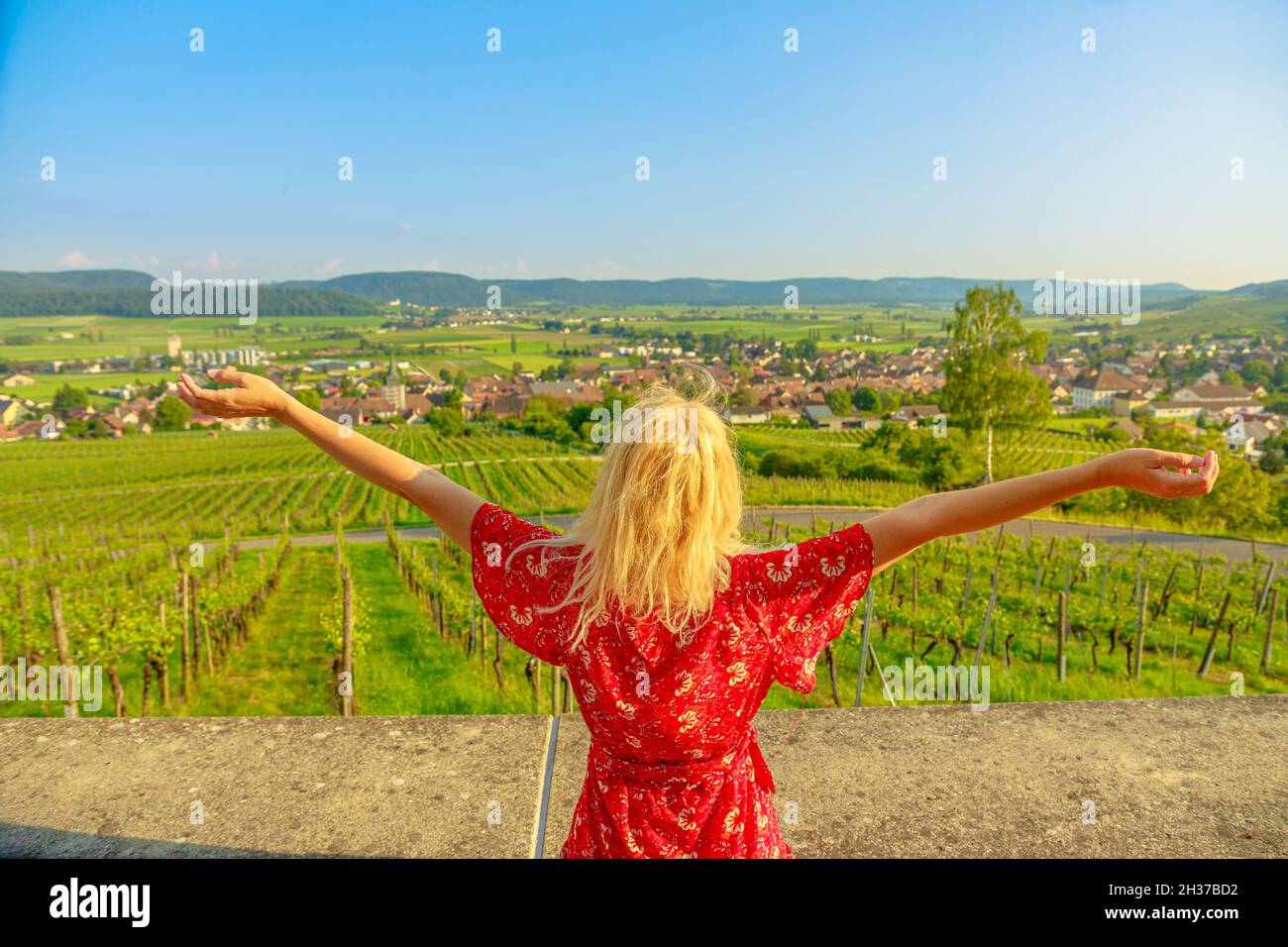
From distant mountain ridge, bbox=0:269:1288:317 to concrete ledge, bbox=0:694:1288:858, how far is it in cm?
2770

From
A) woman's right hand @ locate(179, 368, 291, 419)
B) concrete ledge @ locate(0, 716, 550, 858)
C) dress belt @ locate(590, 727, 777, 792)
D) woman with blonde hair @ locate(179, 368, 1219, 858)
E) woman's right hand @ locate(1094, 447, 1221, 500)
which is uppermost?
woman's right hand @ locate(179, 368, 291, 419)

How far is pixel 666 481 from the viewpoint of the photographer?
117 cm

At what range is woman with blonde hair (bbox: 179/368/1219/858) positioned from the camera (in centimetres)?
119

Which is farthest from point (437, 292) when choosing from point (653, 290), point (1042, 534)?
point (1042, 534)

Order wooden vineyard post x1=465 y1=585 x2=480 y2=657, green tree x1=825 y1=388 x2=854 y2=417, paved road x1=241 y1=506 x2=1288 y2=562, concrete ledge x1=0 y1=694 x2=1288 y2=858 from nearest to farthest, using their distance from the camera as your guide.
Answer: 1. concrete ledge x1=0 y1=694 x2=1288 y2=858
2. wooden vineyard post x1=465 y1=585 x2=480 y2=657
3. paved road x1=241 y1=506 x2=1288 y2=562
4. green tree x1=825 y1=388 x2=854 y2=417

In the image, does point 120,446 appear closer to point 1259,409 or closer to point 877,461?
point 877,461

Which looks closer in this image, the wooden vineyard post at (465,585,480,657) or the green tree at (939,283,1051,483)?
the wooden vineyard post at (465,585,480,657)

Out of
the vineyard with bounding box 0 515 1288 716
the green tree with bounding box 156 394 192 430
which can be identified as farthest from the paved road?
the green tree with bounding box 156 394 192 430

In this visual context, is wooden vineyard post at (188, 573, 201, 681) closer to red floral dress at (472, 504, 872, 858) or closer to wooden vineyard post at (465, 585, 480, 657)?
wooden vineyard post at (465, 585, 480, 657)

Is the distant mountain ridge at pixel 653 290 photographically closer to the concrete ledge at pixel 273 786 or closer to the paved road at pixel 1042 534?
the paved road at pixel 1042 534

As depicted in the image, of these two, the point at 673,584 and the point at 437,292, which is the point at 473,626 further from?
the point at 437,292

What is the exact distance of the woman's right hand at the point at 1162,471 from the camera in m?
1.18

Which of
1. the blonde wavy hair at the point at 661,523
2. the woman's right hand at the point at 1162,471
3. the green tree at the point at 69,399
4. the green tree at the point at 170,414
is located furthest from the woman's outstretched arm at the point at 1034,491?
the green tree at the point at 69,399

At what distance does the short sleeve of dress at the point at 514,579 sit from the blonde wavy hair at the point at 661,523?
Answer: 58mm
